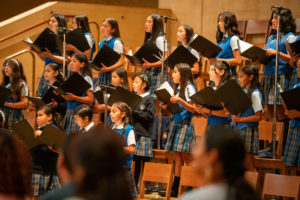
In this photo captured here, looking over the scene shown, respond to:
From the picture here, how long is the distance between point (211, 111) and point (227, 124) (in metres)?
0.22

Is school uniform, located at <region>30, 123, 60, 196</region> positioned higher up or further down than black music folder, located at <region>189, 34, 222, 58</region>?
further down

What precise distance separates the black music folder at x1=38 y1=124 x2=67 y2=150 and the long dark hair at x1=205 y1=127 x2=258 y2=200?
9.15ft

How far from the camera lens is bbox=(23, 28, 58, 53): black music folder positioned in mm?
6117

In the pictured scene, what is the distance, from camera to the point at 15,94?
620cm

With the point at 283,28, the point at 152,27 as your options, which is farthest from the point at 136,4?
the point at 283,28

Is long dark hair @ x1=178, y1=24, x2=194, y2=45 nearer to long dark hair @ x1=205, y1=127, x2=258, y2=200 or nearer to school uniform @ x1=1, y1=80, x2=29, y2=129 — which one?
school uniform @ x1=1, y1=80, x2=29, y2=129

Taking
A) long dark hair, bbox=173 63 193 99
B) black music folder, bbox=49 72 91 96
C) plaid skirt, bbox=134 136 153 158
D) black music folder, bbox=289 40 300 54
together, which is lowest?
plaid skirt, bbox=134 136 153 158

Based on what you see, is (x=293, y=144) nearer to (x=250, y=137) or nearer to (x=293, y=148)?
(x=293, y=148)

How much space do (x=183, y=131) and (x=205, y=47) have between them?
0.96 metres

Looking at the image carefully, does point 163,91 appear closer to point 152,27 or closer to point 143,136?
point 143,136

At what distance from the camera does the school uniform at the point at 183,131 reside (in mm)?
5098

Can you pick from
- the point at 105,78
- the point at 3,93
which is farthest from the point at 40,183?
the point at 105,78

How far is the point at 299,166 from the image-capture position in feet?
15.1

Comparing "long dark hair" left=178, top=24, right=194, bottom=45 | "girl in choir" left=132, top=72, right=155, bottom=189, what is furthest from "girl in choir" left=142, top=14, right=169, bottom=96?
"girl in choir" left=132, top=72, right=155, bottom=189
